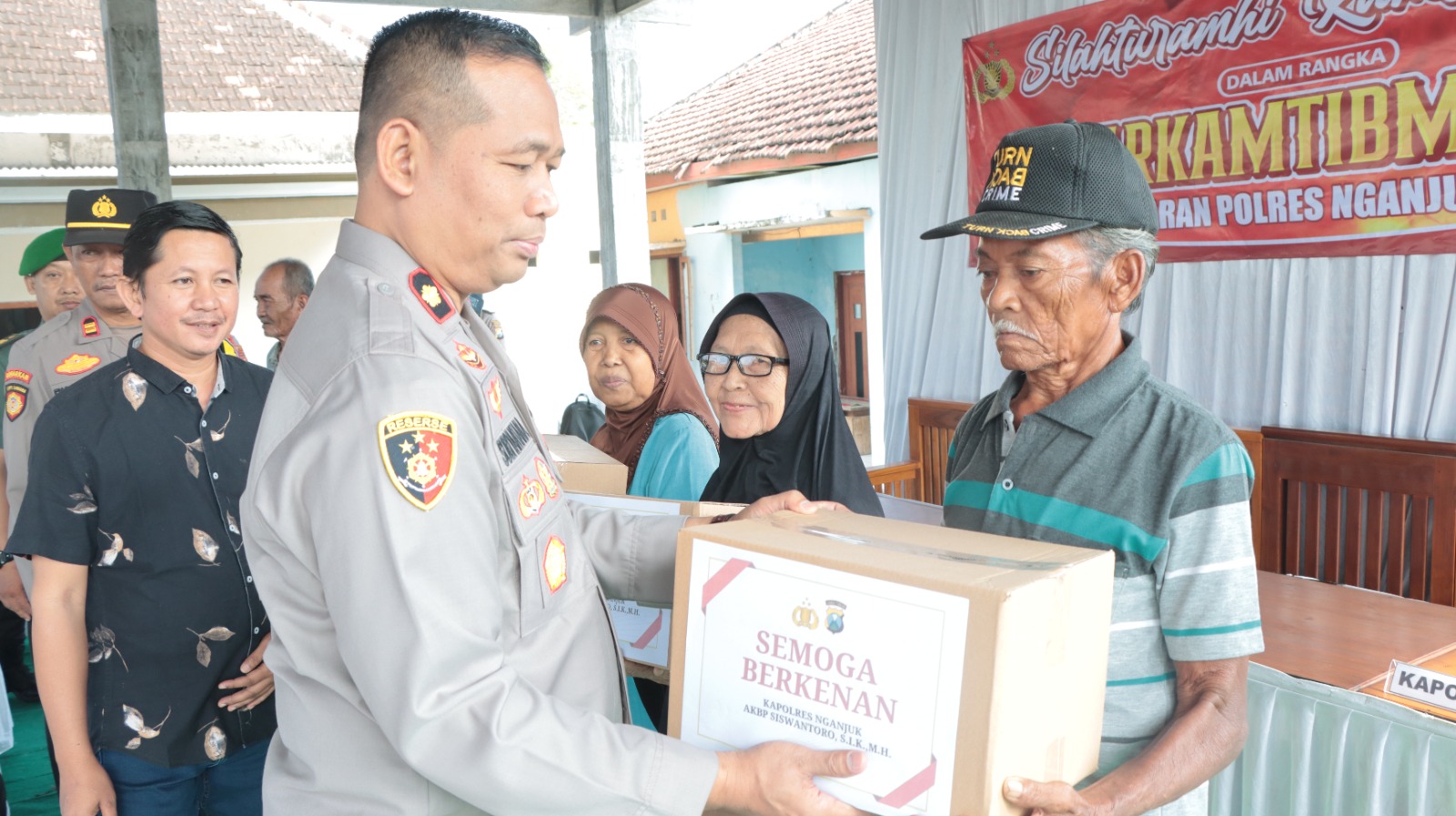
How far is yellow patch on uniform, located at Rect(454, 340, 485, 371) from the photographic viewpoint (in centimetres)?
115

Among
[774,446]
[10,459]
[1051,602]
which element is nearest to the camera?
[1051,602]

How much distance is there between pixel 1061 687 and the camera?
1.04 m

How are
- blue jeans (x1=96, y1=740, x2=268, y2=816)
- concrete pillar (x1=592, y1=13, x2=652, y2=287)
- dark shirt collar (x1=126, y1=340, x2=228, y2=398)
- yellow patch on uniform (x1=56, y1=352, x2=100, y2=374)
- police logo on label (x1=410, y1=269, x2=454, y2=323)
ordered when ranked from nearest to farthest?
police logo on label (x1=410, y1=269, x2=454, y2=323), blue jeans (x1=96, y1=740, x2=268, y2=816), dark shirt collar (x1=126, y1=340, x2=228, y2=398), yellow patch on uniform (x1=56, y1=352, x2=100, y2=374), concrete pillar (x1=592, y1=13, x2=652, y2=287)

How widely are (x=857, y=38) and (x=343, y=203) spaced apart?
19.8 feet

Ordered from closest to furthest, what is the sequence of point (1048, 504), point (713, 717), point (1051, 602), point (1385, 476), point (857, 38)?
1. point (1051, 602)
2. point (713, 717)
3. point (1048, 504)
4. point (1385, 476)
5. point (857, 38)

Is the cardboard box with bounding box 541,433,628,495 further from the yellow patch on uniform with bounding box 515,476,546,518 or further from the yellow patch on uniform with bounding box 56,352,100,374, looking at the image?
the yellow patch on uniform with bounding box 56,352,100,374

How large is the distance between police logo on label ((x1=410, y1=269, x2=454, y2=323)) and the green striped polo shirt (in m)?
0.80

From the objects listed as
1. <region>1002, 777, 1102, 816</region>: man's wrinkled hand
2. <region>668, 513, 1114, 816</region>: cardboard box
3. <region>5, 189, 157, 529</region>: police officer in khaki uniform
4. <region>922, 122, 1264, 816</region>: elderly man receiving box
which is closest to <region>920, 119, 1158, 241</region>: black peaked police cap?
<region>922, 122, 1264, 816</region>: elderly man receiving box

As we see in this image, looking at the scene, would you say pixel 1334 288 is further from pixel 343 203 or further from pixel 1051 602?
pixel 343 203

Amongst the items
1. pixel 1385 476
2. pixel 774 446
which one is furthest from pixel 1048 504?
pixel 1385 476

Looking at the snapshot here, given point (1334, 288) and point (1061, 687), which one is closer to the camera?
point (1061, 687)

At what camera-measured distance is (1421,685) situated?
1988mm

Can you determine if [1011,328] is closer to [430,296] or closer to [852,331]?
[430,296]

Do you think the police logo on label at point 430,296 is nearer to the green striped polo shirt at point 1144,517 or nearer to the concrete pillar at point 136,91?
the green striped polo shirt at point 1144,517
